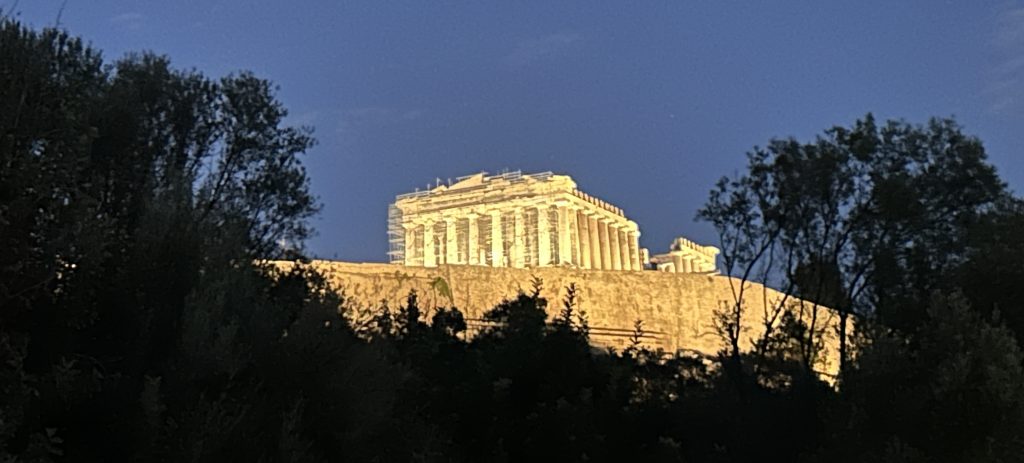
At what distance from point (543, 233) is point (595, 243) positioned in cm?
655

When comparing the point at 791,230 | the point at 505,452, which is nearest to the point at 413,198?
the point at 791,230

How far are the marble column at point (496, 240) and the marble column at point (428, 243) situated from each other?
3981 millimetres

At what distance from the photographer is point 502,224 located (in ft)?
213

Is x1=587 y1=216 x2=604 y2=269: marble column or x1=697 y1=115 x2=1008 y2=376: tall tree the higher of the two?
x1=587 y1=216 x2=604 y2=269: marble column

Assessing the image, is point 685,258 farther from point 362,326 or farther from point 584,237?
point 362,326

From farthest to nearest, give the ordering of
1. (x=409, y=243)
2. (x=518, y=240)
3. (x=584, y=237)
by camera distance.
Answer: (x=409, y=243), (x=584, y=237), (x=518, y=240)

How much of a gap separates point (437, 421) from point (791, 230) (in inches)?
284

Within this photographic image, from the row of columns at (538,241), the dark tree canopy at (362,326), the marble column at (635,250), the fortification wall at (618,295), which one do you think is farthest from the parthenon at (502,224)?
the dark tree canopy at (362,326)

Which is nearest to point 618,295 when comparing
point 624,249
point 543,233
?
point 543,233

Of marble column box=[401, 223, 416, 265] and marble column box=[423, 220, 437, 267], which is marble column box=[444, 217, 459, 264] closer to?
marble column box=[423, 220, 437, 267]

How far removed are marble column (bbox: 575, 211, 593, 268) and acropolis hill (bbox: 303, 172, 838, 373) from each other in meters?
0.09

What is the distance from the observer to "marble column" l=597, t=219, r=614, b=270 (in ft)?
224

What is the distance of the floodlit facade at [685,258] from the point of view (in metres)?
73.2

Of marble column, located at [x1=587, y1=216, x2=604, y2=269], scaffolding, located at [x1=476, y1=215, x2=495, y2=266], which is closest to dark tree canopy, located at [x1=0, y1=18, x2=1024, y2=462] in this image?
scaffolding, located at [x1=476, y1=215, x2=495, y2=266]
